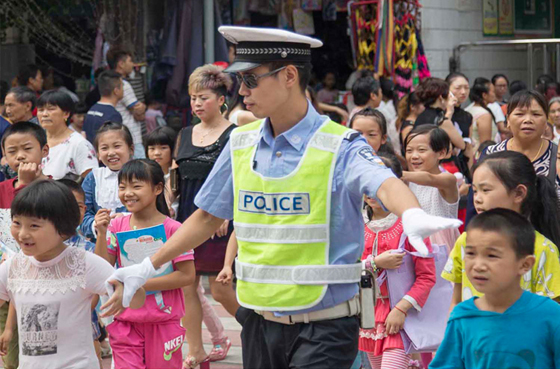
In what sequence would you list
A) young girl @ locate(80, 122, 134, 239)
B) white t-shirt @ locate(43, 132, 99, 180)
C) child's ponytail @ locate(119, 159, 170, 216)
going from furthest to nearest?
white t-shirt @ locate(43, 132, 99, 180) < young girl @ locate(80, 122, 134, 239) < child's ponytail @ locate(119, 159, 170, 216)

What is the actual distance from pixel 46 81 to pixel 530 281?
8810 mm

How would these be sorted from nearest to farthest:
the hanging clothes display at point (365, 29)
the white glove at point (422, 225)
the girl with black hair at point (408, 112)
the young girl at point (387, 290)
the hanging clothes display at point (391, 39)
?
1. the white glove at point (422, 225)
2. the young girl at point (387, 290)
3. the girl with black hair at point (408, 112)
4. the hanging clothes display at point (391, 39)
5. the hanging clothes display at point (365, 29)

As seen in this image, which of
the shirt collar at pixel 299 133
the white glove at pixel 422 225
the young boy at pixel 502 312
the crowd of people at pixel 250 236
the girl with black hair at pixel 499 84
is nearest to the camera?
the white glove at pixel 422 225

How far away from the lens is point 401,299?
517 cm

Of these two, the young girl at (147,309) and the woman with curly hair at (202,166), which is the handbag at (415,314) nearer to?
the young girl at (147,309)

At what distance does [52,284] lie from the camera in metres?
4.42

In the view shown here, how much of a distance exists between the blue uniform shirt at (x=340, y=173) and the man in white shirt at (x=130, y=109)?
20.0ft

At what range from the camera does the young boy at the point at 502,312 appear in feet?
11.0

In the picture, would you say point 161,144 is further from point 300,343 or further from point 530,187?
point 300,343

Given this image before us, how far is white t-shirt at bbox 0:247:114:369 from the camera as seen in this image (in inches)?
171

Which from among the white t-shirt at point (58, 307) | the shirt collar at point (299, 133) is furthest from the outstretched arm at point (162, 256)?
the white t-shirt at point (58, 307)

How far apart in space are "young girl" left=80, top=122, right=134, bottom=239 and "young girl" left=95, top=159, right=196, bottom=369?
74 cm

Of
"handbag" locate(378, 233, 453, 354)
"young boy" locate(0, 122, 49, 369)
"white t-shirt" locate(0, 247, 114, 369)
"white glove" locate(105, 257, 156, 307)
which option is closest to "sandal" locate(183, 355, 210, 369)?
"young boy" locate(0, 122, 49, 369)

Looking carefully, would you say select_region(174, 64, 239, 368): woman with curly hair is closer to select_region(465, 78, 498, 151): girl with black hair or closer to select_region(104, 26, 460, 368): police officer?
select_region(104, 26, 460, 368): police officer
